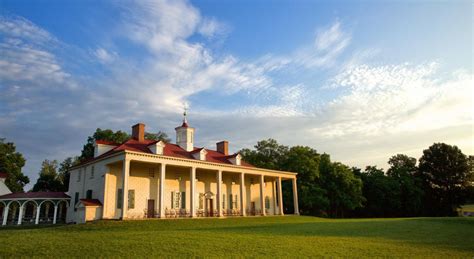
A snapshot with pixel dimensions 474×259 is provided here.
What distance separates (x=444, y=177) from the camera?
62656 mm

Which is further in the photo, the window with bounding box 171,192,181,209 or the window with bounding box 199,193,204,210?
the window with bounding box 199,193,204,210

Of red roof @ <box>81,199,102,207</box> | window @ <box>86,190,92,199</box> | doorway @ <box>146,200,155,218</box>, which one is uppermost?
window @ <box>86,190,92,199</box>

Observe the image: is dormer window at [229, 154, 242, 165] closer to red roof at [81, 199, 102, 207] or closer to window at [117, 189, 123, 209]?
window at [117, 189, 123, 209]

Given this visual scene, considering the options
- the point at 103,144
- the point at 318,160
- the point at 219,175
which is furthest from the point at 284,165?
the point at 103,144

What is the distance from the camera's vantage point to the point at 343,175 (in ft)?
157

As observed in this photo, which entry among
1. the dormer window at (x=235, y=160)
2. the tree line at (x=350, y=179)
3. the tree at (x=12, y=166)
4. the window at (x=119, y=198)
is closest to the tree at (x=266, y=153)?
the tree line at (x=350, y=179)

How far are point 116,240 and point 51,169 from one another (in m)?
51.6

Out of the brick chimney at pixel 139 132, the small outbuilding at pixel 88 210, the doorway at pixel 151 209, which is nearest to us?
the small outbuilding at pixel 88 210

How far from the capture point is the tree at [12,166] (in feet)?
146

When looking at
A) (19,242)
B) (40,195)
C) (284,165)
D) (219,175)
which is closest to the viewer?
(19,242)

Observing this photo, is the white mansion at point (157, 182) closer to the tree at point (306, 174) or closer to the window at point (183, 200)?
the window at point (183, 200)

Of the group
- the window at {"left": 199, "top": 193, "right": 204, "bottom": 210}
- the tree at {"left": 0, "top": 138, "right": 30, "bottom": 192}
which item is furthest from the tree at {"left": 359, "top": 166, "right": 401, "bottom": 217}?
the tree at {"left": 0, "top": 138, "right": 30, "bottom": 192}

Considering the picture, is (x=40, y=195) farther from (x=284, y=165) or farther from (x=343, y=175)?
(x=343, y=175)

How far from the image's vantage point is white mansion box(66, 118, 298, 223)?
1044 inches
